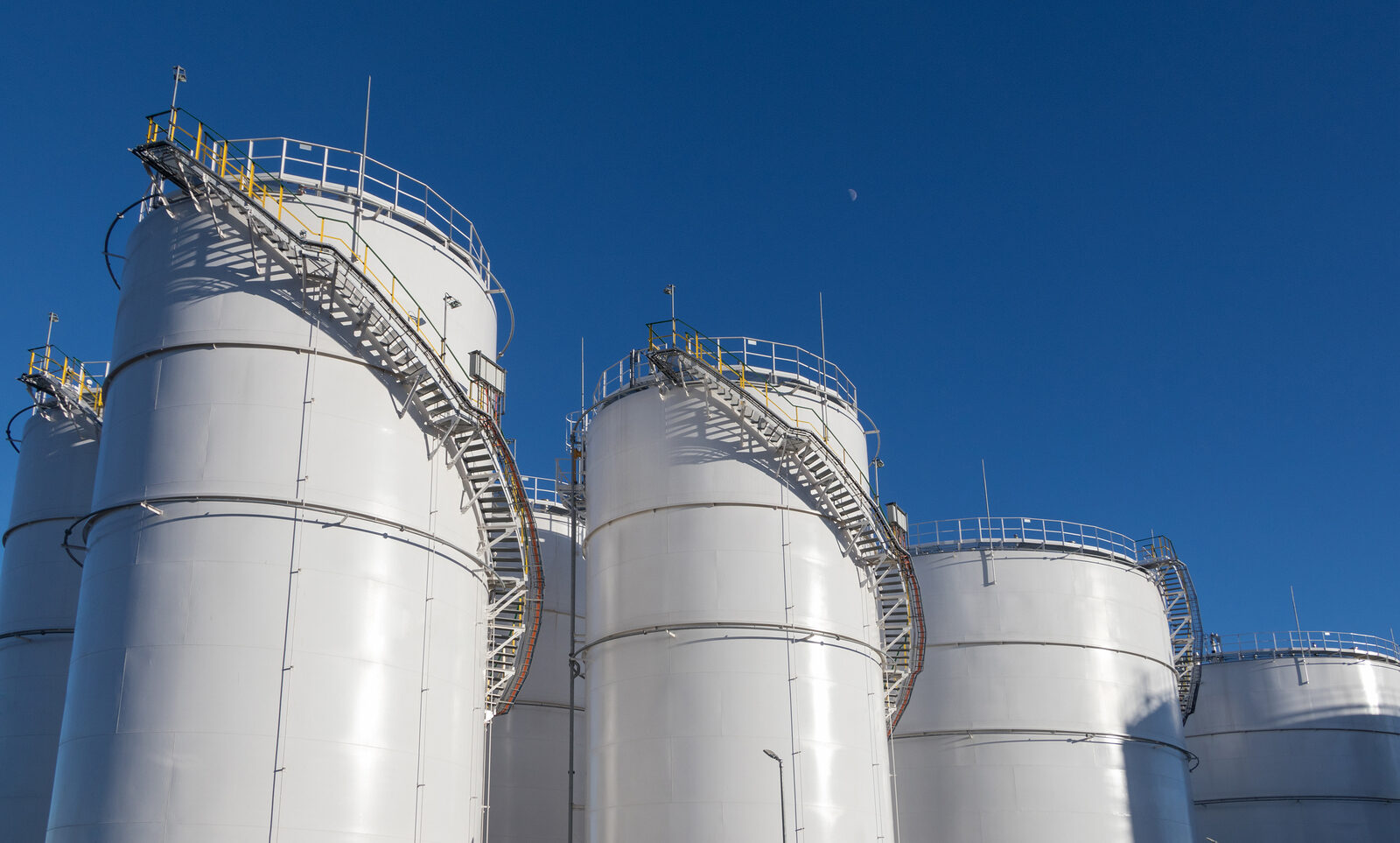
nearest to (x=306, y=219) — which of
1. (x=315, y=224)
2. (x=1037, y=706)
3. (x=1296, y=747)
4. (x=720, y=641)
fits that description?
(x=315, y=224)

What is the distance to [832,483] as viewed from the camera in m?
27.0

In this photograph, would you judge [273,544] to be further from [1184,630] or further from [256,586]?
[1184,630]

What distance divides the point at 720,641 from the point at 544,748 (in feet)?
25.8

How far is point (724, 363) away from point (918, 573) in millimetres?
10987

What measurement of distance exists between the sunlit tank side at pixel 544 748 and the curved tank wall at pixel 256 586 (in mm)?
6759

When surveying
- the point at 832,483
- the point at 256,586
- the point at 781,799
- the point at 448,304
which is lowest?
the point at 781,799

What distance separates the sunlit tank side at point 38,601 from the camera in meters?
25.5

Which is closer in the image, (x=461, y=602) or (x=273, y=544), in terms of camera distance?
(x=273, y=544)

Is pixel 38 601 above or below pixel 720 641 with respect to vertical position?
above

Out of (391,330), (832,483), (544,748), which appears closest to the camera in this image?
(391,330)

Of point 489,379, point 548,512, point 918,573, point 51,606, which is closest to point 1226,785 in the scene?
point 918,573

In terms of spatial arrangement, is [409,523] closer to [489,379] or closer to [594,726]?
[489,379]

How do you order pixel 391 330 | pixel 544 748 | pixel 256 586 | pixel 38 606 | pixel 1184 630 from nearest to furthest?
pixel 256 586 → pixel 391 330 → pixel 38 606 → pixel 544 748 → pixel 1184 630

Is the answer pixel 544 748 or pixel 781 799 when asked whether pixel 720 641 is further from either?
pixel 544 748
